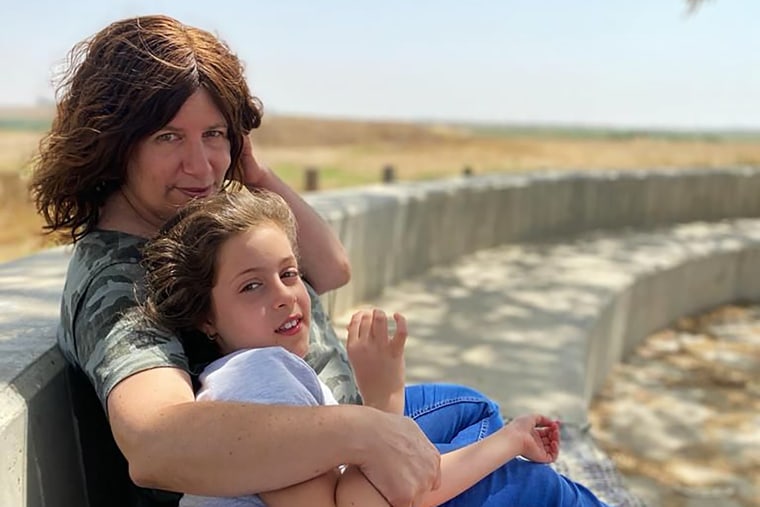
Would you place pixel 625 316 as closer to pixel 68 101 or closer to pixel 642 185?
pixel 642 185

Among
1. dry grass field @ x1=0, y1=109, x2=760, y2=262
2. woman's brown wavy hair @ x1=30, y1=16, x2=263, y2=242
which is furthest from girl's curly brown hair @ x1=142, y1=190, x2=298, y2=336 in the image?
dry grass field @ x1=0, y1=109, x2=760, y2=262

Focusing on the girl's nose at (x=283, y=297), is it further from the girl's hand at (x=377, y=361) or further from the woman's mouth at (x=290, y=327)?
the girl's hand at (x=377, y=361)

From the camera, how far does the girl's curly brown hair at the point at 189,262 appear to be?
5.15 feet

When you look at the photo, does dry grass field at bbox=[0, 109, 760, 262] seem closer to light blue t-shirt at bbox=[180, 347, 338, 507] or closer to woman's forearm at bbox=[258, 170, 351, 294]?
woman's forearm at bbox=[258, 170, 351, 294]

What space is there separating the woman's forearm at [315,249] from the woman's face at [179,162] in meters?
0.40

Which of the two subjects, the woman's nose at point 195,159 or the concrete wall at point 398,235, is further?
the woman's nose at point 195,159

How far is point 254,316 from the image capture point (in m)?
1.58

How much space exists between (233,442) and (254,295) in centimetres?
32

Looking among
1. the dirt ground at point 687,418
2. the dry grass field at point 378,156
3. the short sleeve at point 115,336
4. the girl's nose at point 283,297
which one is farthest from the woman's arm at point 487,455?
the dry grass field at point 378,156

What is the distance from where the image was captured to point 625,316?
5945mm

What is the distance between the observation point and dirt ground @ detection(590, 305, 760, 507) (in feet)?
12.9

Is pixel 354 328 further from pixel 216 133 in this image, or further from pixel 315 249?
pixel 216 133

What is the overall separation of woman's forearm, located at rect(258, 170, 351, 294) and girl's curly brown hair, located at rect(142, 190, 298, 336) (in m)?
0.58

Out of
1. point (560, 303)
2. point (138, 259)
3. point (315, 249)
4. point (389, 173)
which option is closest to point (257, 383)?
point (138, 259)
